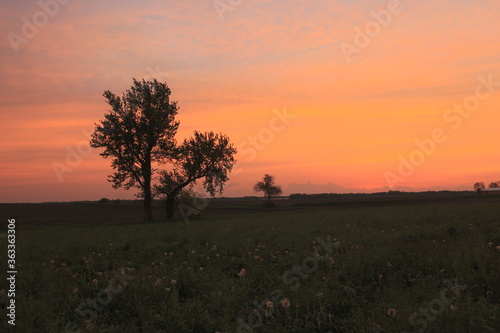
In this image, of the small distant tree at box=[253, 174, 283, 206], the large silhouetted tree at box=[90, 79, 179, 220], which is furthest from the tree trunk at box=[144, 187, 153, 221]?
the small distant tree at box=[253, 174, 283, 206]

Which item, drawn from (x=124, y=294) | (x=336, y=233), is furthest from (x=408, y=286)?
(x=336, y=233)

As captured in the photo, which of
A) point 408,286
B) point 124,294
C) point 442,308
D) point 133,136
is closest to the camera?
point 442,308

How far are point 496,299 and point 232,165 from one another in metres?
39.9

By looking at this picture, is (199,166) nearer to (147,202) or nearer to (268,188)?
(147,202)

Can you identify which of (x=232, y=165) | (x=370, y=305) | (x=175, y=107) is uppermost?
(x=175, y=107)

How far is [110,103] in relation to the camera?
129ft

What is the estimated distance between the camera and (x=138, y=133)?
128 feet

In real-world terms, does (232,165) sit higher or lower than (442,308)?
higher

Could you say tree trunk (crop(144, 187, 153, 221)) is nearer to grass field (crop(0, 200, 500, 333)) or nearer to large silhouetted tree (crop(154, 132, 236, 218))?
large silhouetted tree (crop(154, 132, 236, 218))

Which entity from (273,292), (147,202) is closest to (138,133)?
(147,202)

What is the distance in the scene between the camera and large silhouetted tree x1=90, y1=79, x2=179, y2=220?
128 feet

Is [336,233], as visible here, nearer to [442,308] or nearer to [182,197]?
[442,308]

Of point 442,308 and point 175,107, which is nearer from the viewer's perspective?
point 442,308

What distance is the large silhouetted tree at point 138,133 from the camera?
3897 centimetres
